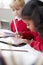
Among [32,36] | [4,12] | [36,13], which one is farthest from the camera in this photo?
[4,12]

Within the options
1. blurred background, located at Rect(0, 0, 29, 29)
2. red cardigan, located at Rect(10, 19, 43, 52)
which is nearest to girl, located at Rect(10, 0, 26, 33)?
red cardigan, located at Rect(10, 19, 43, 52)

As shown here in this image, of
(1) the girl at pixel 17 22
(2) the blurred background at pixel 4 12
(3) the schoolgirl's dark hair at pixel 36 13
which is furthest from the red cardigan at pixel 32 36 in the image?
(2) the blurred background at pixel 4 12

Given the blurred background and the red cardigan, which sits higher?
the blurred background

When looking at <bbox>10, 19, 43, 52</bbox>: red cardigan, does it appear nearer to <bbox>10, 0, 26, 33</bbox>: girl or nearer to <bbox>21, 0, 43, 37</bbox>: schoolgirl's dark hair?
<bbox>10, 0, 26, 33</bbox>: girl

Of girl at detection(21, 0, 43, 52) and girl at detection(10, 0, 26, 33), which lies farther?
girl at detection(10, 0, 26, 33)

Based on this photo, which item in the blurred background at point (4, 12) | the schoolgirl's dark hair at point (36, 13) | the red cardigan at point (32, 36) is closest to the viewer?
the schoolgirl's dark hair at point (36, 13)

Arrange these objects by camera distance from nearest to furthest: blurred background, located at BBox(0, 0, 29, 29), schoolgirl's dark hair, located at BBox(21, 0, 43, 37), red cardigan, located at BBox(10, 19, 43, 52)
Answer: schoolgirl's dark hair, located at BBox(21, 0, 43, 37)
red cardigan, located at BBox(10, 19, 43, 52)
blurred background, located at BBox(0, 0, 29, 29)

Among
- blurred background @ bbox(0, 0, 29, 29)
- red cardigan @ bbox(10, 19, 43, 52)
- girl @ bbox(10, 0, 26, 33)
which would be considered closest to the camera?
red cardigan @ bbox(10, 19, 43, 52)

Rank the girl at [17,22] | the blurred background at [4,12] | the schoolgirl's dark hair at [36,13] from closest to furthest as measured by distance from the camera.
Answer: the schoolgirl's dark hair at [36,13] → the girl at [17,22] → the blurred background at [4,12]

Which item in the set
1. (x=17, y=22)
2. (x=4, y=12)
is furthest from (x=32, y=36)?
(x=4, y=12)

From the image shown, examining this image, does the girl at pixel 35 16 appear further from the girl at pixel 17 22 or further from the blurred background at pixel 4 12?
the blurred background at pixel 4 12

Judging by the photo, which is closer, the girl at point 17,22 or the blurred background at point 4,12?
the girl at point 17,22

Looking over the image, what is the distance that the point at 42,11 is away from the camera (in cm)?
82

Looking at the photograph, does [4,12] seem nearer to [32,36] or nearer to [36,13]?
[32,36]
